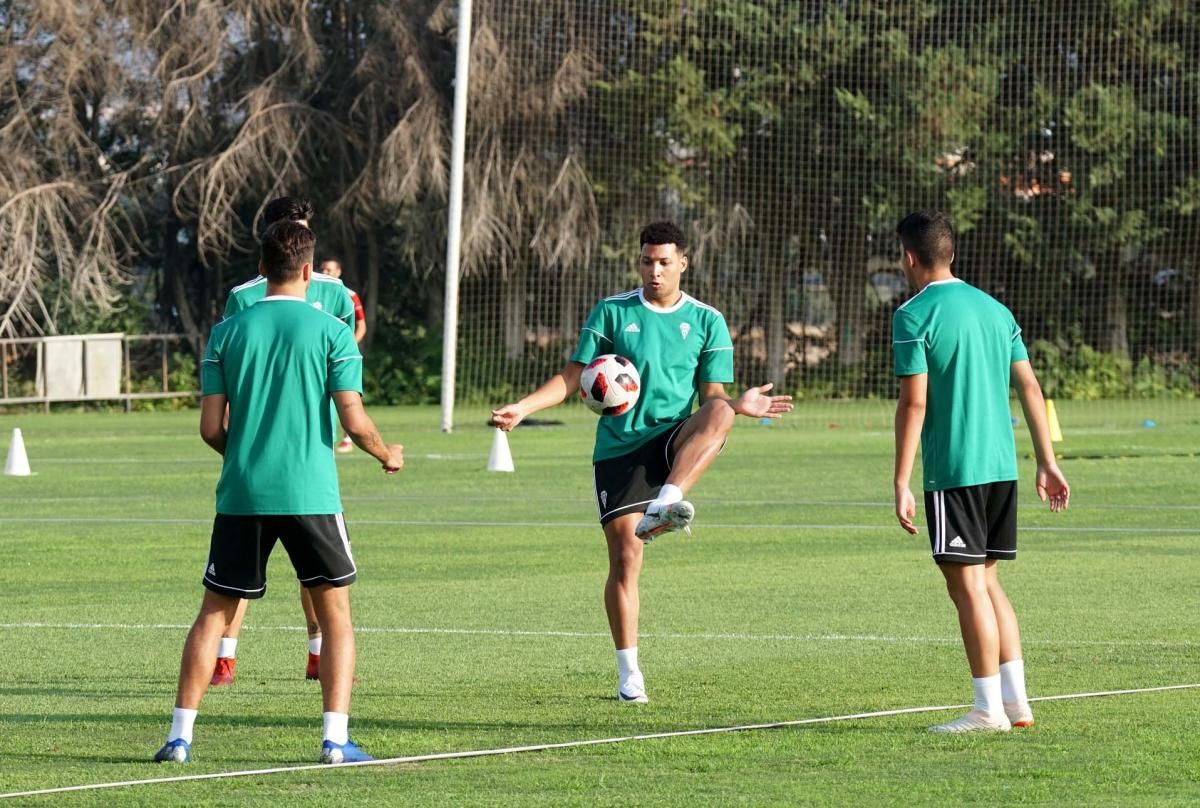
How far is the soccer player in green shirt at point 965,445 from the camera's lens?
7.46 m

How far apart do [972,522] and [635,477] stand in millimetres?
1743

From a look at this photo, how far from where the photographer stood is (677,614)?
11.3 m

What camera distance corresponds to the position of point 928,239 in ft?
25.0

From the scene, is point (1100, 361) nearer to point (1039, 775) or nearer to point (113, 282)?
point (113, 282)

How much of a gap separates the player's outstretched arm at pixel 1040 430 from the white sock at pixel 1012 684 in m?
0.69

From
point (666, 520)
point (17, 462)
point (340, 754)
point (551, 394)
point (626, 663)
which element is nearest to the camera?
point (340, 754)

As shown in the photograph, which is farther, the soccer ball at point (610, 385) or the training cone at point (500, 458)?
the training cone at point (500, 458)

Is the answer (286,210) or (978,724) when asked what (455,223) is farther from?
(978,724)

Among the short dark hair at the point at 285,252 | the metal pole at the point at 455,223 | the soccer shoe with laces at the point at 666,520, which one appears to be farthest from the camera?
the metal pole at the point at 455,223

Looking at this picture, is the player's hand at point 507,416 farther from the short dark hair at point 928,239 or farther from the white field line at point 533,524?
the white field line at point 533,524

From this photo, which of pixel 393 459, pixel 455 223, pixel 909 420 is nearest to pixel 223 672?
pixel 393 459

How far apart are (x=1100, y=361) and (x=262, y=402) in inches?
1385

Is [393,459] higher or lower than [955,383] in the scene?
lower

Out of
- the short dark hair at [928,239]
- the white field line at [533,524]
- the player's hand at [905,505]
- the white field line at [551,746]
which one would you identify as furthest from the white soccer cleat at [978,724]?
the white field line at [533,524]
